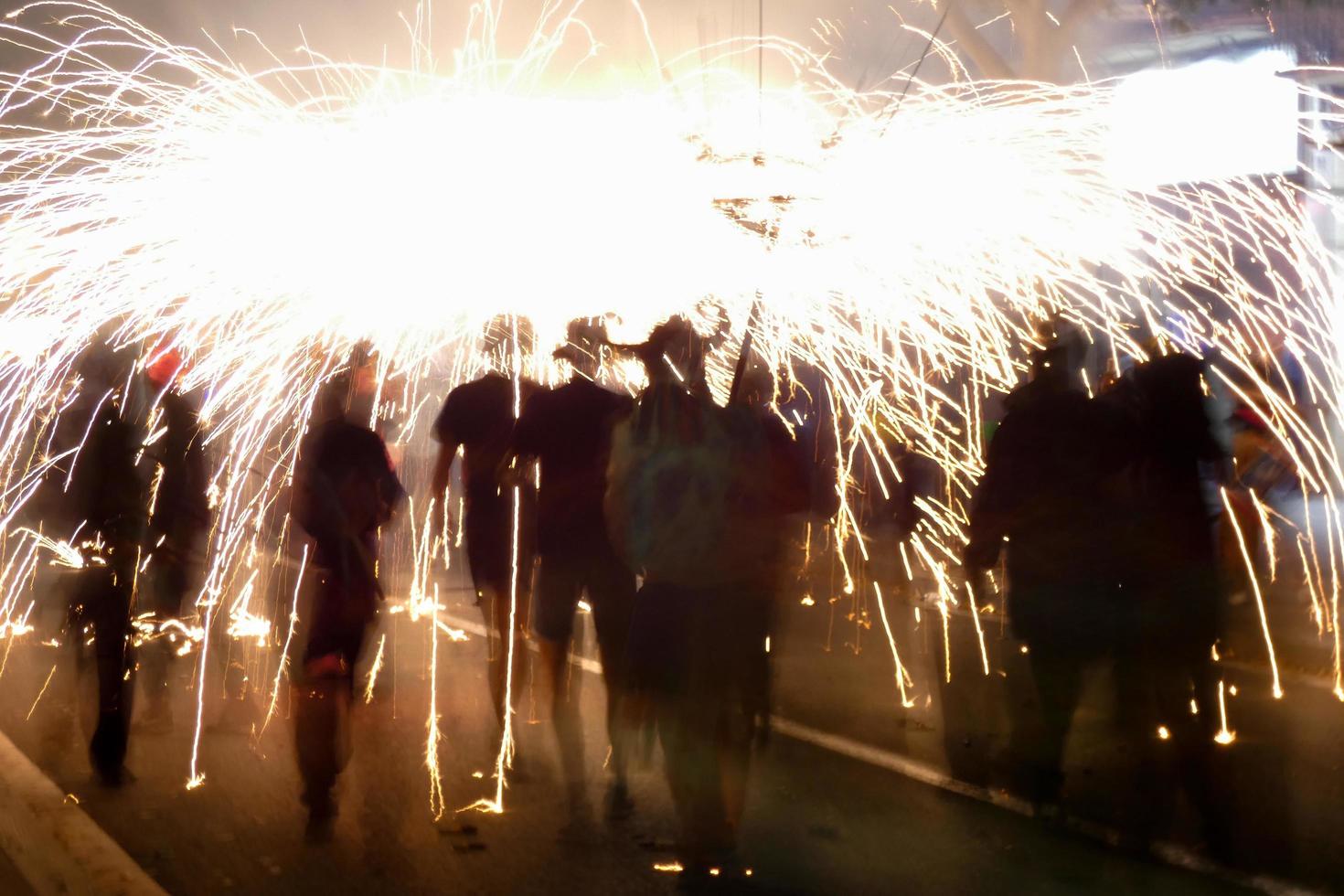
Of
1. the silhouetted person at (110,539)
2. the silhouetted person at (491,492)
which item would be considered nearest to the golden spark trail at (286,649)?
the silhouetted person at (110,539)

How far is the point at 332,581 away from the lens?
6.05m

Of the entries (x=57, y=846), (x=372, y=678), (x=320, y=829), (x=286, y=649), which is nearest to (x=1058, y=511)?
(x=320, y=829)

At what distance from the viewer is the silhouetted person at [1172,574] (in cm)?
555

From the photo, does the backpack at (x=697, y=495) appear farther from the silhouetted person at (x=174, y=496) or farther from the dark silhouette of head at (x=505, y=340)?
the silhouetted person at (x=174, y=496)

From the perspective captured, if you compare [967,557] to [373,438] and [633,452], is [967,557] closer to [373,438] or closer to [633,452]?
[633,452]

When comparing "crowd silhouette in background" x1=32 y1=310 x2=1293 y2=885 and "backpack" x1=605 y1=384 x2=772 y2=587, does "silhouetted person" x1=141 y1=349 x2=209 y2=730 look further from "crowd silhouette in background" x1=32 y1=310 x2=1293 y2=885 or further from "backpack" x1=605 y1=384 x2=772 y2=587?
"backpack" x1=605 y1=384 x2=772 y2=587

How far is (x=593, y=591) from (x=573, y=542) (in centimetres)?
23

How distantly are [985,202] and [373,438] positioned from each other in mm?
3793

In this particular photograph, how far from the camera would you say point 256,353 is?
848 centimetres

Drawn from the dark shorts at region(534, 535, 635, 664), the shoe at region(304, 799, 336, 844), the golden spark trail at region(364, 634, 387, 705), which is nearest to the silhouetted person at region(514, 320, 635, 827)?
the dark shorts at region(534, 535, 635, 664)

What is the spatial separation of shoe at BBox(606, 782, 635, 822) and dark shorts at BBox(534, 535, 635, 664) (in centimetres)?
56

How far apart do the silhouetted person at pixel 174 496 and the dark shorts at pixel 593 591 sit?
1.96m

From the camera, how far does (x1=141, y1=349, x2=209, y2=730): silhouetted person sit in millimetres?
7188

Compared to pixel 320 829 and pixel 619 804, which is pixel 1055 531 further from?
A: pixel 320 829
